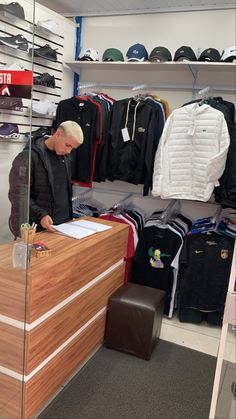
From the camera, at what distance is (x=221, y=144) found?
119 inches

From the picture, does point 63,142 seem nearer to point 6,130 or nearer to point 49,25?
point 6,130

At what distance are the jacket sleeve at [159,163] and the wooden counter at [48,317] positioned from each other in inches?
35.8

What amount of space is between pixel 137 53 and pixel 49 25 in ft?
2.99

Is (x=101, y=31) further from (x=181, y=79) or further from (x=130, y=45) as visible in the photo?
(x=181, y=79)

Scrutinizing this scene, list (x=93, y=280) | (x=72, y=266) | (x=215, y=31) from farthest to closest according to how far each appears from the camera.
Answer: (x=215, y=31) → (x=93, y=280) → (x=72, y=266)

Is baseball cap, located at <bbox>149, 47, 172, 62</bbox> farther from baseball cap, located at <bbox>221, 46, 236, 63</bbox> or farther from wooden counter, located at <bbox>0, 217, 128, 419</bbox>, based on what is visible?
wooden counter, located at <bbox>0, 217, 128, 419</bbox>

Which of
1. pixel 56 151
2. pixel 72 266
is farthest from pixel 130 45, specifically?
pixel 72 266

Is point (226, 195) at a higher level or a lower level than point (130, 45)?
lower

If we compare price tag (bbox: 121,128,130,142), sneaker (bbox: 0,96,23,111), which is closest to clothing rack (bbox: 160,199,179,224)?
price tag (bbox: 121,128,130,142)

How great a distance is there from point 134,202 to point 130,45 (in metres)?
1.69

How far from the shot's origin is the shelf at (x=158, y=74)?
3375mm

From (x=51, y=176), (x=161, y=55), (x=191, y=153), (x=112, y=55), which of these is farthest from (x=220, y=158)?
(x=112, y=55)

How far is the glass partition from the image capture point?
1662 millimetres

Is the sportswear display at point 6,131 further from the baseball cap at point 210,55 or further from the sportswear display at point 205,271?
the baseball cap at point 210,55
